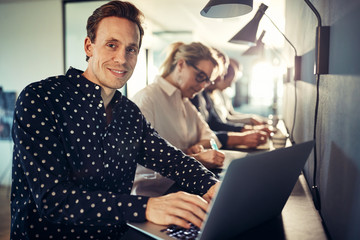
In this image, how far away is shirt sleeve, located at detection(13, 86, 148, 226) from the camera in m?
0.85

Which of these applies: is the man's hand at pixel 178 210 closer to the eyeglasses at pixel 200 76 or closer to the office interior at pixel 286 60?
the office interior at pixel 286 60

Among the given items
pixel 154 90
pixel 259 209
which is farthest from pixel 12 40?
pixel 259 209

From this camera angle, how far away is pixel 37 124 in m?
0.94

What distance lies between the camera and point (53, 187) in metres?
0.87

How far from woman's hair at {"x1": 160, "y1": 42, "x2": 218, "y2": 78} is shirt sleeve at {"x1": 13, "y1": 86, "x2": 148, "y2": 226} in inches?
48.8

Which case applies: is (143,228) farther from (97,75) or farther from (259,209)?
(97,75)

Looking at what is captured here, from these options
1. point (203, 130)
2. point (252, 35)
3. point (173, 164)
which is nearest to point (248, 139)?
point (203, 130)

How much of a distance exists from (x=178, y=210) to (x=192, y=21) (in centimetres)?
525

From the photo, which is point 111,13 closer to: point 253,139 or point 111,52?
point 111,52

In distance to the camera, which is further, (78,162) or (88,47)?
(88,47)

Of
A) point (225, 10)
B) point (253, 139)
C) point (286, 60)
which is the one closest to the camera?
point (225, 10)

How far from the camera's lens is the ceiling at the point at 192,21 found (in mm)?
4355

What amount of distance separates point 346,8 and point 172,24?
5492 mm

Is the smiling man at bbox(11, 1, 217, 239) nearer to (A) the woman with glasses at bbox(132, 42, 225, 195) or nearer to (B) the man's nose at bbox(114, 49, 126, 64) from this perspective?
(B) the man's nose at bbox(114, 49, 126, 64)
